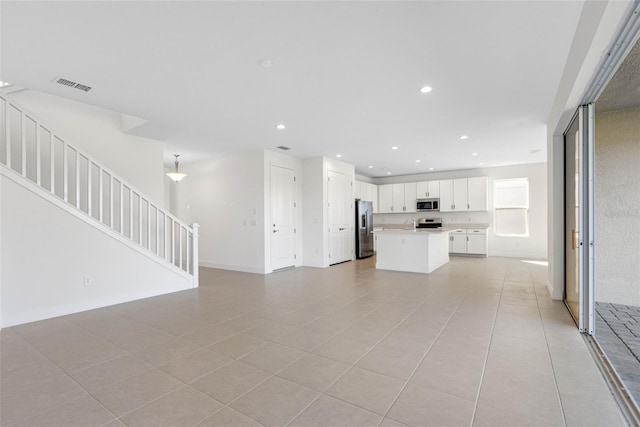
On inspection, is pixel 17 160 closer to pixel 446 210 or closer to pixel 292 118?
pixel 292 118

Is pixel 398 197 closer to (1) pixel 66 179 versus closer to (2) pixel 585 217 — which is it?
(2) pixel 585 217

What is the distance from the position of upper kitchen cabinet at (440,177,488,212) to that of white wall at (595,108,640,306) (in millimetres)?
4853

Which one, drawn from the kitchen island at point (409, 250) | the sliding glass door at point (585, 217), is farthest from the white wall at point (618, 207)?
the kitchen island at point (409, 250)

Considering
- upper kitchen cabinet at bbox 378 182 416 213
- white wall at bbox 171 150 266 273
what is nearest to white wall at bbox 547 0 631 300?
white wall at bbox 171 150 266 273

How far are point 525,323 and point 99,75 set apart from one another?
5388mm

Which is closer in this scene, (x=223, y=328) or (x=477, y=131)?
(x=223, y=328)

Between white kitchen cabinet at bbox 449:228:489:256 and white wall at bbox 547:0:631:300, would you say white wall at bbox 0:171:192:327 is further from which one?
white kitchen cabinet at bbox 449:228:489:256

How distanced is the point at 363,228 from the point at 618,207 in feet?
18.1

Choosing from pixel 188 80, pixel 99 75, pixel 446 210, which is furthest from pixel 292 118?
pixel 446 210

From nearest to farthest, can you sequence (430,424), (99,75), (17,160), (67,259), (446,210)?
1. (430,424)
2. (99,75)
3. (67,259)
4. (17,160)
5. (446,210)

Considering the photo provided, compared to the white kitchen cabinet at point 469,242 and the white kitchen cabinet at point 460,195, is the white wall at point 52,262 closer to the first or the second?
the white kitchen cabinet at point 469,242

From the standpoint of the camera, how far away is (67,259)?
3.74 m

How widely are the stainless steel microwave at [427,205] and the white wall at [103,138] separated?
24.8 ft

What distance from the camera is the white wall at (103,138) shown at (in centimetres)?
457
